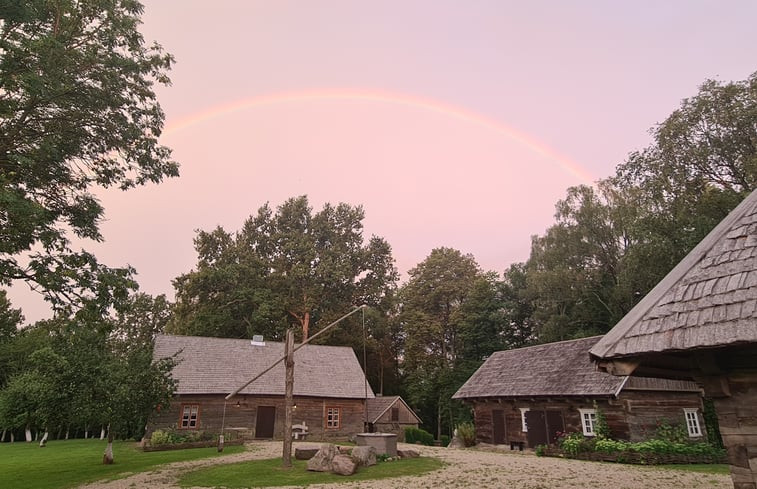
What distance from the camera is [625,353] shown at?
4637mm

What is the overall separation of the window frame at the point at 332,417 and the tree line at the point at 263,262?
12.2 m

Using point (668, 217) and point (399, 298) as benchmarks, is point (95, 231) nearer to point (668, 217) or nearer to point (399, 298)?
point (668, 217)

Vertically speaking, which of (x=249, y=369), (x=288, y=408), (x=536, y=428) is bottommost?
(x=536, y=428)

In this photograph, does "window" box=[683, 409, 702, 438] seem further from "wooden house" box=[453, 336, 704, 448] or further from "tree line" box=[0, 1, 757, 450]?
"tree line" box=[0, 1, 757, 450]

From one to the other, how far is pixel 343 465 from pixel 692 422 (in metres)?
17.2

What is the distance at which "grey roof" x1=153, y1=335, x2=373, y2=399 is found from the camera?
29.4 meters

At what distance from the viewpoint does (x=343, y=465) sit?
14.6 meters

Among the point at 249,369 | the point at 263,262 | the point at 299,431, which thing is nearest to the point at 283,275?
the point at 263,262

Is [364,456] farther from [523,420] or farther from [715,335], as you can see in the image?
[715,335]

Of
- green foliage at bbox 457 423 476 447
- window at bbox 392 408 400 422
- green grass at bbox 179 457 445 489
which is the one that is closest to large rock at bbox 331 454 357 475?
green grass at bbox 179 457 445 489

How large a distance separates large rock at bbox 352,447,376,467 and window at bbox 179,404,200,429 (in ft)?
51.8

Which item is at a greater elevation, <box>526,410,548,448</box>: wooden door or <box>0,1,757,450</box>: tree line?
<box>0,1,757,450</box>: tree line

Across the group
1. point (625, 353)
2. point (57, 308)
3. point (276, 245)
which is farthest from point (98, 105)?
point (276, 245)

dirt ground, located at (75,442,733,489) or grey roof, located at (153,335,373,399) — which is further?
grey roof, located at (153,335,373,399)
